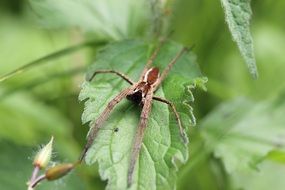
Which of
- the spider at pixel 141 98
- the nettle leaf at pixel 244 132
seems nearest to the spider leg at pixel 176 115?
the spider at pixel 141 98

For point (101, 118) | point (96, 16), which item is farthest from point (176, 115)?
point (96, 16)

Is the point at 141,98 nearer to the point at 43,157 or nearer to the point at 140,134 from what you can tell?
the point at 140,134

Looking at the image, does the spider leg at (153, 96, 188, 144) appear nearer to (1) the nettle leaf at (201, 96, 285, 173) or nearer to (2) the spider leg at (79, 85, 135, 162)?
(2) the spider leg at (79, 85, 135, 162)

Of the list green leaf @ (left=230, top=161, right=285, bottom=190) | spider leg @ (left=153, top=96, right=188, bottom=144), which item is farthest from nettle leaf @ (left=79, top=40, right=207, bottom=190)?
green leaf @ (left=230, top=161, right=285, bottom=190)

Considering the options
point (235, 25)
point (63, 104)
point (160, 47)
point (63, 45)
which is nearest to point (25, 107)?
point (63, 104)

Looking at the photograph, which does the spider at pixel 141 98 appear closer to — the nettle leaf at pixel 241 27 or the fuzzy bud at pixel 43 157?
the fuzzy bud at pixel 43 157

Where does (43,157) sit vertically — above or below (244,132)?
above
